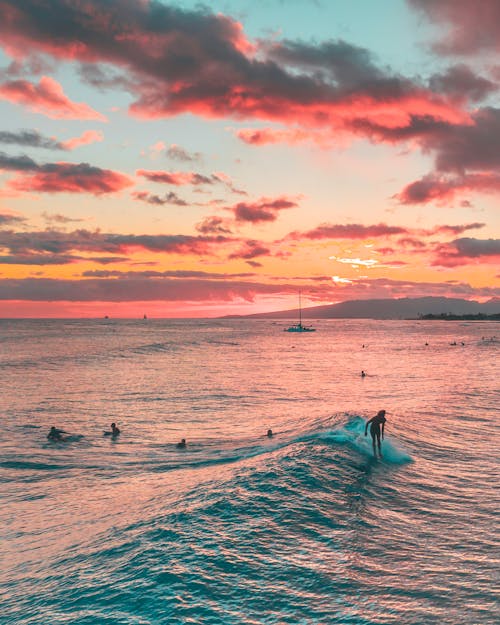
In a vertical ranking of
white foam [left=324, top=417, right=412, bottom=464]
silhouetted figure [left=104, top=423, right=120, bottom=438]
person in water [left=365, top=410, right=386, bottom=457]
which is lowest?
silhouetted figure [left=104, top=423, right=120, bottom=438]

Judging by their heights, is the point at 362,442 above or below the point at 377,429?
below

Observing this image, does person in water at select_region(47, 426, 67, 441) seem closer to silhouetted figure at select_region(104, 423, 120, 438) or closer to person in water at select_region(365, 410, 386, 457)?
silhouetted figure at select_region(104, 423, 120, 438)

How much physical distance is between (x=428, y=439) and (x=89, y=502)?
64.6 ft

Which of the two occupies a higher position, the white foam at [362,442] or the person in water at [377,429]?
the person in water at [377,429]

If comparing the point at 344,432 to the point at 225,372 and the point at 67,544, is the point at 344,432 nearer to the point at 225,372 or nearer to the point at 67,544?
the point at 67,544

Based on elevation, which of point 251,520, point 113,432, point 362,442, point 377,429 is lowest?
point 113,432

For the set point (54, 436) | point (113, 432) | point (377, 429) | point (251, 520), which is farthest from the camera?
point (113, 432)

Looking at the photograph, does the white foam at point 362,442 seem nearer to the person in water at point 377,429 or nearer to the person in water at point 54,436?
the person in water at point 377,429

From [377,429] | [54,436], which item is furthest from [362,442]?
[54,436]

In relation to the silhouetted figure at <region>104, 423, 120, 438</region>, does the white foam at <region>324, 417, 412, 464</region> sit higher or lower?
higher

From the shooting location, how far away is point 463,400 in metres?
43.6

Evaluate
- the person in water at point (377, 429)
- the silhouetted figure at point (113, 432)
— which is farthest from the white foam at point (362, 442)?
the silhouetted figure at point (113, 432)

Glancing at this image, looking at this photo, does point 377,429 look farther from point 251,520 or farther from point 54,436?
point 54,436

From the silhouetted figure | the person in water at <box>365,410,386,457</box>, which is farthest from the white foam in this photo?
the silhouetted figure
